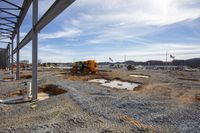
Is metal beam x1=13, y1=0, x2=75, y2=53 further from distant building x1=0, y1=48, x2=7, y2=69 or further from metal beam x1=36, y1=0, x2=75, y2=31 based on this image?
distant building x1=0, y1=48, x2=7, y2=69

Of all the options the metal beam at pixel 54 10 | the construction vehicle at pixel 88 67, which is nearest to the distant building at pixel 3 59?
the construction vehicle at pixel 88 67

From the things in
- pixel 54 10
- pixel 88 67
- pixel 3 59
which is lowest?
pixel 88 67

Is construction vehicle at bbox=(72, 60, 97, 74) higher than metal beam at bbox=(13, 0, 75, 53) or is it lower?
lower

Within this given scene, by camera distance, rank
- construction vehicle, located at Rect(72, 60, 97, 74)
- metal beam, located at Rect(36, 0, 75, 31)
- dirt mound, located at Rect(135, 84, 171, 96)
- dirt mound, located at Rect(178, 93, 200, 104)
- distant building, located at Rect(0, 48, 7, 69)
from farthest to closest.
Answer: distant building, located at Rect(0, 48, 7, 69) → construction vehicle, located at Rect(72, 60, 97, 74) → dirt mound, located at Rect(135, 84, 171, 96) → dirt mound, located at Rect(178, 93, 200, 104) → metal beam, located at Rect(36, 0, 75, 31)

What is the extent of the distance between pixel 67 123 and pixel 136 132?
1904 millimetres

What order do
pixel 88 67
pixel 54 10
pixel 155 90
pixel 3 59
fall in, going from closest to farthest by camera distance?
pixel 54 10 → pixel 155 90 → pixel 88 67 → pixel 3 59

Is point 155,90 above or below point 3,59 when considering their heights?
below

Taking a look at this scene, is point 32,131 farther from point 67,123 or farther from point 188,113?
point 188,113

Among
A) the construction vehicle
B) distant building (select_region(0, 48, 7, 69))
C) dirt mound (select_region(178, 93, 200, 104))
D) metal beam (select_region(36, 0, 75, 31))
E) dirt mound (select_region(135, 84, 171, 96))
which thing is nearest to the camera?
metal beam (select_region(36, 0, 75, 31))

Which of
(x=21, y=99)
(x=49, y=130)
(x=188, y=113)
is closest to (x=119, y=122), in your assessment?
(x=49, y=130)

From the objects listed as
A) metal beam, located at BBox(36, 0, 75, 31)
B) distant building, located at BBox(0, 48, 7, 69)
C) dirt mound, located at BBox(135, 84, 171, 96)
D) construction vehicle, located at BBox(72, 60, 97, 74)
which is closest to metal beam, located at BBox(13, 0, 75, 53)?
metal beam, located at BBox(36, 0, 75, 31)

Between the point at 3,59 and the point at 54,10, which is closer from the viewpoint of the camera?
the point at 54,10

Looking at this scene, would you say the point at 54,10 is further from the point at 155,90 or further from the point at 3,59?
the point at 3,59

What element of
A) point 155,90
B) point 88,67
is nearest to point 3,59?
point 88,67
